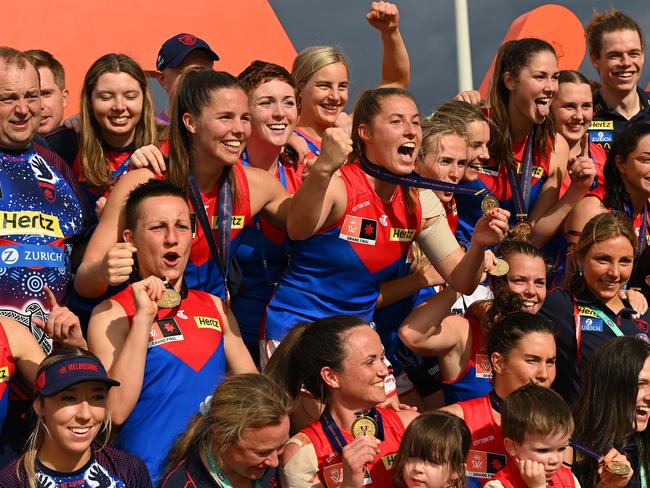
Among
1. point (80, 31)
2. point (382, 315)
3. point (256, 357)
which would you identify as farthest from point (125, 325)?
point (80, 31)

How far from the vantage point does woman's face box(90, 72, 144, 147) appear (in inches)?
253

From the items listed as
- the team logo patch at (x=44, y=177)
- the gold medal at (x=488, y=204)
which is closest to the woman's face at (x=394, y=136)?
the gold medal at (x=488, y=204)

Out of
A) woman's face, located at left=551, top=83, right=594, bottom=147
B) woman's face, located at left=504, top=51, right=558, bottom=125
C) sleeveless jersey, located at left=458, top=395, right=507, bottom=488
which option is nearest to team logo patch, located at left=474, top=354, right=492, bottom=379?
sleeveless jersey, located at left=458, top=395, right=507, bottom=488

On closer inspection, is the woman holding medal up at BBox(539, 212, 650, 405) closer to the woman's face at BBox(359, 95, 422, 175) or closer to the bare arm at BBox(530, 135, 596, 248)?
the bare arm at BBox(530, 135, 596, 248)

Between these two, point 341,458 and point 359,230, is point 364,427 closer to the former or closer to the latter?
point 341,458

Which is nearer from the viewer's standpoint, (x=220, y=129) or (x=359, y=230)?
(x=220, y=129)

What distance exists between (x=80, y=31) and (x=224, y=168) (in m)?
4.30

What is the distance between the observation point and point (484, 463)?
562 cm

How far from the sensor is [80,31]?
980 centimetres

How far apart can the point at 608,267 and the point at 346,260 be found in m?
1.60

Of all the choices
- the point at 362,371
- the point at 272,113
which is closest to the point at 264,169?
the point at 272,113

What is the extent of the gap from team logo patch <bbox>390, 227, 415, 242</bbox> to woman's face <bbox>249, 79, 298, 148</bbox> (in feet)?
3.10

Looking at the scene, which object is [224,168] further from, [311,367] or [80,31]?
[80,31]

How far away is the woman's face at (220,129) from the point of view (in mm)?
5953
